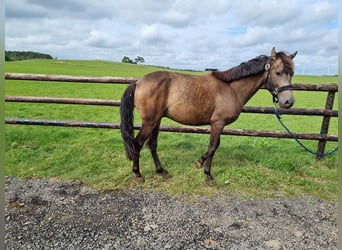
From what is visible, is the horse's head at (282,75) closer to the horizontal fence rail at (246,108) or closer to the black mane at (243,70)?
the black mane at (243,70)

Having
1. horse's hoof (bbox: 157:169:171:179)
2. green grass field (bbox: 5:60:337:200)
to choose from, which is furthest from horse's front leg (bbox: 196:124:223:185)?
horse's hoof (bbox: 157:169:171:179)

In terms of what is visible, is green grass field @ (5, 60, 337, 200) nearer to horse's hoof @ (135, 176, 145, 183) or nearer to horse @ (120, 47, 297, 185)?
horse's hoof @ (135, 176, 145, 183)

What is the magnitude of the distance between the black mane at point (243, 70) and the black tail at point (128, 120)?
1240 millimetres

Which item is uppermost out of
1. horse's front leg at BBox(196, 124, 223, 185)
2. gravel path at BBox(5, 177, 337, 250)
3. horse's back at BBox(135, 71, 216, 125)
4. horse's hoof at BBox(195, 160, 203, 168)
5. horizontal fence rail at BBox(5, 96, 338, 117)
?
horse's back at BBox(135, 71, 216, 125)

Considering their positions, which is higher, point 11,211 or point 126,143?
point 126,143

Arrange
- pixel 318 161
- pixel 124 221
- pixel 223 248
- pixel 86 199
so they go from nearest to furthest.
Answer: pixel 223 248 → pixel 124 221 → pixel 86 199 → pixel 318 161

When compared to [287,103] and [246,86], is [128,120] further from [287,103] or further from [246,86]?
[287,103]

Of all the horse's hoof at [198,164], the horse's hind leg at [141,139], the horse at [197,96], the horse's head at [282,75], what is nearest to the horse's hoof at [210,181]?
the horse at [197,96]

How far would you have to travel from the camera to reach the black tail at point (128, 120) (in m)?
3.91

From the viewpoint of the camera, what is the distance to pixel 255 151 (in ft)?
17.9

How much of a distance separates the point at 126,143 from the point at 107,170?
2.43ft

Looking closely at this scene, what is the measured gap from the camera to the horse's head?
143 inches

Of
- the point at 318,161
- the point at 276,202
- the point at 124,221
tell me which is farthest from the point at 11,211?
the point at 318,161

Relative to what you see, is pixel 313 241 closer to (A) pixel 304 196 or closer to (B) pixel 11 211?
(A) pixel 304 196
